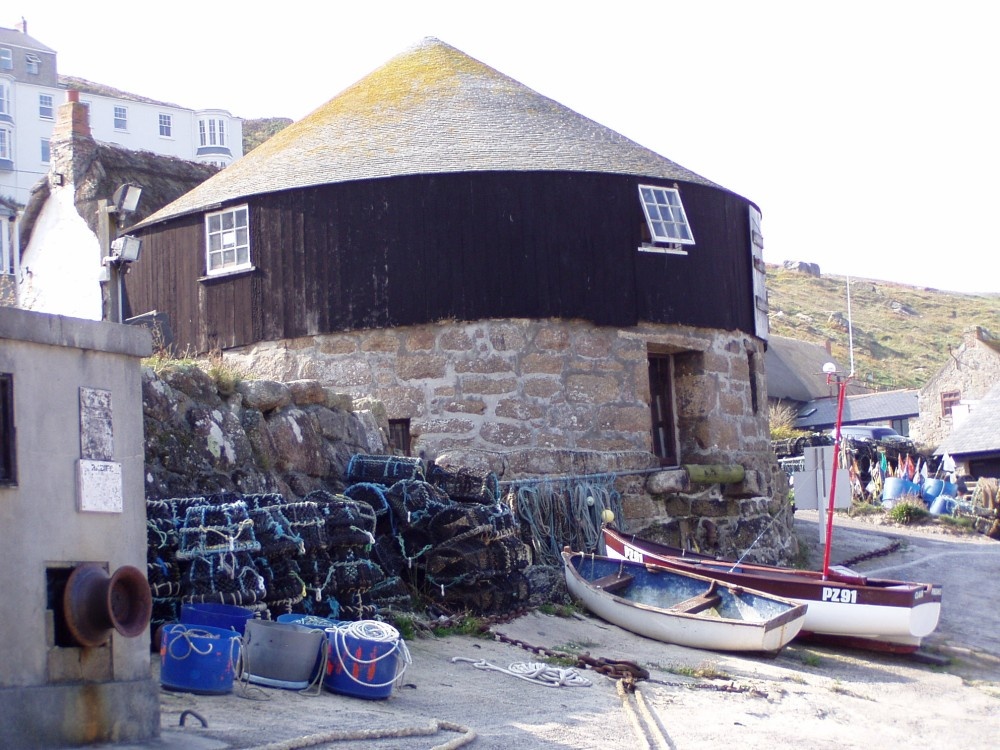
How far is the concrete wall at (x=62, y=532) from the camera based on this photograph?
22.8ft

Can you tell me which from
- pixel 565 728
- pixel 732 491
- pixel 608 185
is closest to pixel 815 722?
pixel 565 728

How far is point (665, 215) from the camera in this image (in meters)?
19.3

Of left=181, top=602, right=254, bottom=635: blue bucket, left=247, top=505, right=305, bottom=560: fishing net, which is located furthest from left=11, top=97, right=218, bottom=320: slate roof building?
left=181, top=602, right=254, bottom=635: blue bucket

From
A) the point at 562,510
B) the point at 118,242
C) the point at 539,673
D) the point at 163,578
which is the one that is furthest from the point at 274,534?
the point at 562,510

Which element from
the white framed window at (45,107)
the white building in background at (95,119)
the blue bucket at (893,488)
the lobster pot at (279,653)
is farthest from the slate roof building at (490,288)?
the white framed window at (45,107)

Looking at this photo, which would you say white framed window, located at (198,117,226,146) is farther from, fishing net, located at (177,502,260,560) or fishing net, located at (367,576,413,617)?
fishing net, located at (177,502,260,560)

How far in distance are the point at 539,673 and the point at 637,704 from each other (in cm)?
92

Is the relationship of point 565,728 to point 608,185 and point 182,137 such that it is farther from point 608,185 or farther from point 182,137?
point 182,137

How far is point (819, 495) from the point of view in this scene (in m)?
19.4

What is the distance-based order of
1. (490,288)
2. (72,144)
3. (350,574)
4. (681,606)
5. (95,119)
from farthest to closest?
Answer: (95,119)
(72,144)
(490,288)
(681,606)
(350,574)

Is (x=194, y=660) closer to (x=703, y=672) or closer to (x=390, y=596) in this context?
(x=390, y=596)

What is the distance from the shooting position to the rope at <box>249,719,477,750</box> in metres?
7.40

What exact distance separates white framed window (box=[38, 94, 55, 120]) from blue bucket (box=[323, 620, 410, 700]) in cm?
7267

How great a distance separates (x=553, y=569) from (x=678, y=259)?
18.3 ft
